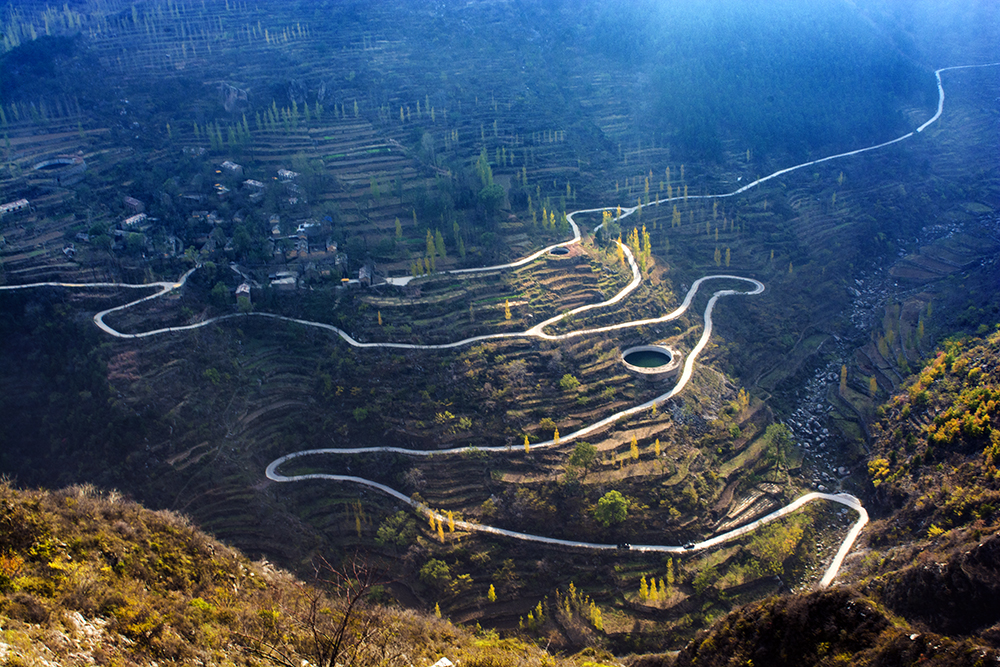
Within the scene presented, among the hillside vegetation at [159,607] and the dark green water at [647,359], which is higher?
the hillside vegetation at [159,607]

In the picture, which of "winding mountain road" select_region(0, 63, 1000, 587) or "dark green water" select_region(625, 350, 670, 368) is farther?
"dark green water" select_region(625, 350, 670, 368)

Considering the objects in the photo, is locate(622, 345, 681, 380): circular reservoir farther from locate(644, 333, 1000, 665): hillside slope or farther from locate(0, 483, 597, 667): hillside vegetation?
locate(0, 483, 597, 667): hillside vegetation

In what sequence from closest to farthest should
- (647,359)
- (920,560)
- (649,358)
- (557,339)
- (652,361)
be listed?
(920,560) < (557,339) < (652,361) < (647,359) < (649,358)

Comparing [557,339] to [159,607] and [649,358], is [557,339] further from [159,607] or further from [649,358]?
[159,607]

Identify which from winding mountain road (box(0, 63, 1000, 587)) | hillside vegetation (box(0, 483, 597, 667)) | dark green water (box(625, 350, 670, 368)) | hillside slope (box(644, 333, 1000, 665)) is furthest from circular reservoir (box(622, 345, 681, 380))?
hillside vegetation (box(0, 483, 597, 667))

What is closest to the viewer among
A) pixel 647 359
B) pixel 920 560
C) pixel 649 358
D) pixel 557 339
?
pixel 920 560

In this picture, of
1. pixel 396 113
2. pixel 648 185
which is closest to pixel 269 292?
pixel 396 113

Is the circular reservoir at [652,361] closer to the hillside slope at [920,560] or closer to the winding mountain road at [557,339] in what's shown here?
the winding mountain road at [557,339]

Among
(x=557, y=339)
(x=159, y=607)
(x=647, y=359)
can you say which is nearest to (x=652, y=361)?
(x=647, y=359)

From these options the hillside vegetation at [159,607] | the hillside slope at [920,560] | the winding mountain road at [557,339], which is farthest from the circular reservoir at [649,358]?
the hillside vegetation at [159,607]
